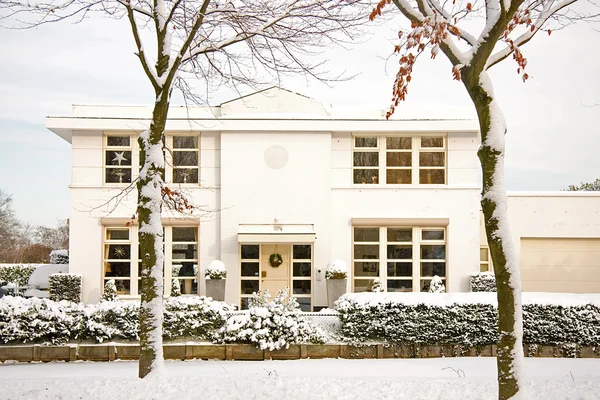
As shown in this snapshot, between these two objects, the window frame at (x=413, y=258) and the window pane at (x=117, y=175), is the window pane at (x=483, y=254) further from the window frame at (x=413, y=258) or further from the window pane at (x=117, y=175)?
the window pane at (x=117, y=175)

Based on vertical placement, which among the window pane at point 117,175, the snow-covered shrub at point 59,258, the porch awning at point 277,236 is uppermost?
the window pane at point 117,175

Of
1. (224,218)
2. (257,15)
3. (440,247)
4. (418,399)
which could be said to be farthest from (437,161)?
(418,399)

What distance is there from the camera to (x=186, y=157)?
23.0 meters

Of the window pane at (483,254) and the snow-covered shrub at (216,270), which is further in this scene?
the window pane at (483,254)

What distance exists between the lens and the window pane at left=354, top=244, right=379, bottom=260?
2259 cm

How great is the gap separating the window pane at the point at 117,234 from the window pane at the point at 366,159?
7.89 m

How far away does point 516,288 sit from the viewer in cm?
784

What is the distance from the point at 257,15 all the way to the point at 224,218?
473 inches

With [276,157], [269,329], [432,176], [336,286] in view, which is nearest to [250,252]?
[336,286]

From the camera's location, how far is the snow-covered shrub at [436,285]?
20.6m

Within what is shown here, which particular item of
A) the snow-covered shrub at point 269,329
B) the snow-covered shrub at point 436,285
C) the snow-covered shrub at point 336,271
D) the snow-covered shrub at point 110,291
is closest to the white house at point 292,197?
the snow-covered shrub at point 110,291

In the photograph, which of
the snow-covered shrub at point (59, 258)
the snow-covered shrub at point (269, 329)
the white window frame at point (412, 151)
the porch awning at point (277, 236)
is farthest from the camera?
the snow-covered shrub at point (59, 258)

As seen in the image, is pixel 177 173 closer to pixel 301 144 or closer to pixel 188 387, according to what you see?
pixel 301 144

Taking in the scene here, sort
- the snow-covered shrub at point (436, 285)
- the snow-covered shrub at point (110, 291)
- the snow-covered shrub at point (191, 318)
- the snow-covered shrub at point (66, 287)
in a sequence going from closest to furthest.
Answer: the snow-covered shrub at point (191, 318) < the snow-covered shrub at point (436, 285) < the snow-covered shrub at point (110, 291) < the snow-covered shrub at point (66, 287)
